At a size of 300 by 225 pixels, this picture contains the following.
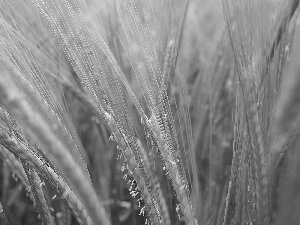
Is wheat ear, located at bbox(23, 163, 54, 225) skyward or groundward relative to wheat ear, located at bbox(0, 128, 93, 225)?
groundward

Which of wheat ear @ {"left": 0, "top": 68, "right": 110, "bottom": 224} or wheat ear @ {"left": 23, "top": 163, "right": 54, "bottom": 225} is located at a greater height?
wheat ear @ {"left": 0, "top": 68, "right": 110, "bottom": 224}

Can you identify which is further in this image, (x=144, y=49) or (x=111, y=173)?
(x=111, y=173)

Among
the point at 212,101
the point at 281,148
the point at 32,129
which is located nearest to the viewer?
the point at 32,129

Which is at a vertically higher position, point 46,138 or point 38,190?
point 46,138

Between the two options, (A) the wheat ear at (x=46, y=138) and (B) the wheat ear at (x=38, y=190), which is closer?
(A) the wheat ear at (x=46, y=138)

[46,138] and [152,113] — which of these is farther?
[152,113]

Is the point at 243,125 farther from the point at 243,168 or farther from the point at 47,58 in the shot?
the point at 47,58

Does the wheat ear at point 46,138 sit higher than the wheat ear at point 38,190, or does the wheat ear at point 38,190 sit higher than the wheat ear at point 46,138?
the wheat ear at point 46,138

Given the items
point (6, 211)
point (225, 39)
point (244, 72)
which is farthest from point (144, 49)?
point (6, 211)

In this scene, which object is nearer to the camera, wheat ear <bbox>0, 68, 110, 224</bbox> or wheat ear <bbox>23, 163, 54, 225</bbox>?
wheat ear <bbox>0, 68, 110, 224</bbox>

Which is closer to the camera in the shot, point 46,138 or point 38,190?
point 46,138

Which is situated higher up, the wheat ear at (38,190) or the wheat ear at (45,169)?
the wheat ear at (45,169)
